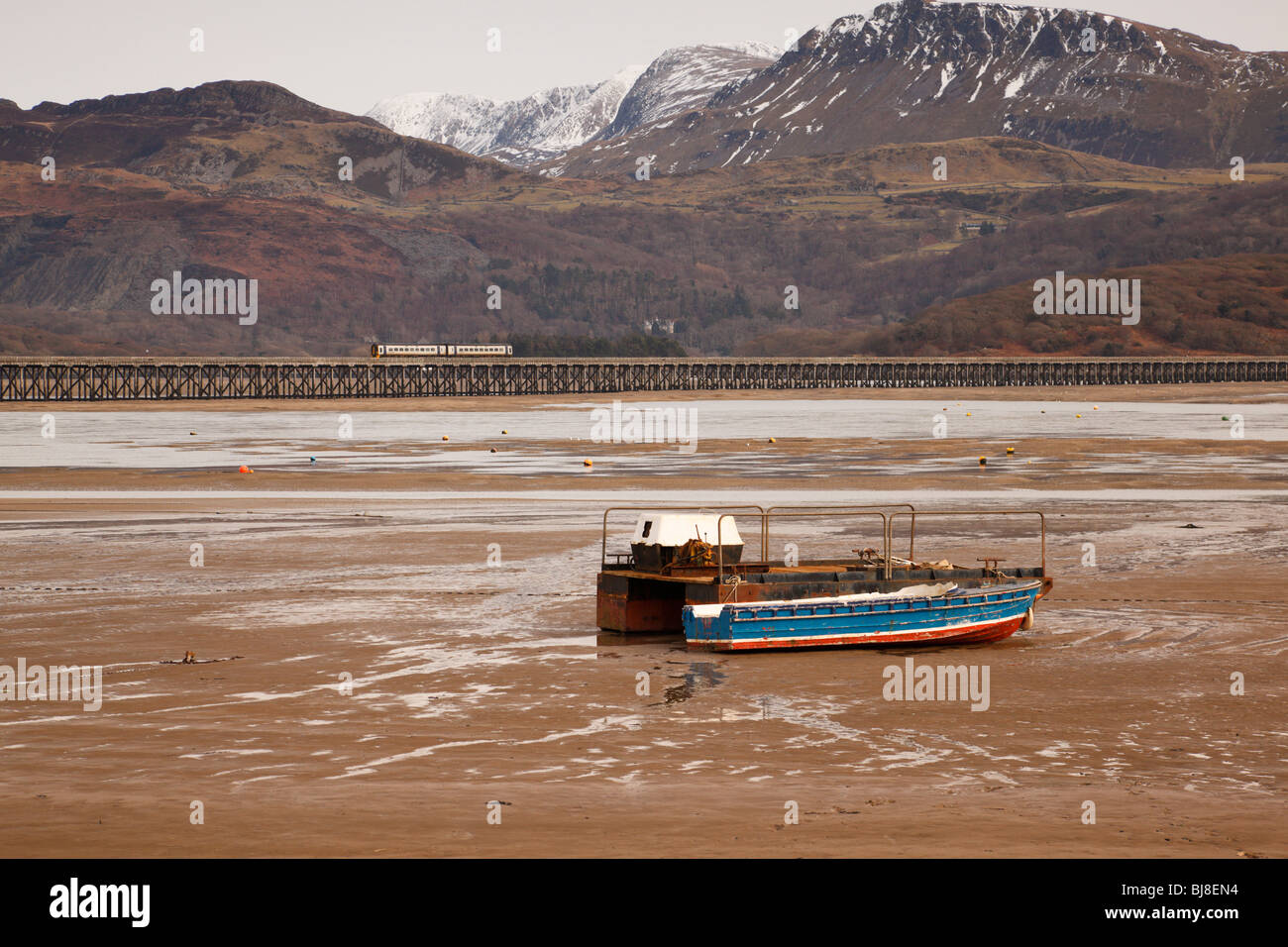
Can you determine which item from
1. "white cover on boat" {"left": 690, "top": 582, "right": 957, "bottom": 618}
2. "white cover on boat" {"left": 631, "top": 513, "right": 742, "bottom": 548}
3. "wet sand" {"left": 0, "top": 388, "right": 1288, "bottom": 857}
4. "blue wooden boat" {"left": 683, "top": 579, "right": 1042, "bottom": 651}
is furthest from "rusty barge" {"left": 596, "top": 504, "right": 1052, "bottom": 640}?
"wet sand" {"left": 0, "top": 388, "right": 1288, "bottom": 857}

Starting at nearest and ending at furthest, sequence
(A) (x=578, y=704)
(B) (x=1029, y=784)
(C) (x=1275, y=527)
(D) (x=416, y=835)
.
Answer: (D) (x=416, y=835) → (B) (x=1029, y=784) → (A) (x=578, y=704) → (C) (x=1275, y=527)

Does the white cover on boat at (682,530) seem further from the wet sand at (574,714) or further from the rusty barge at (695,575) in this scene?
the wet sand at (574,714)

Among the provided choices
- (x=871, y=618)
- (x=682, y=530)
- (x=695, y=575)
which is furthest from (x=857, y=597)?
(x=682, y=530)

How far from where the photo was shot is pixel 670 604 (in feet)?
83.1

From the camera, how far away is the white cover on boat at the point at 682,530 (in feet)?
83.1

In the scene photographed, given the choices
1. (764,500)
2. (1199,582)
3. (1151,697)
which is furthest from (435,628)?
(764,500)

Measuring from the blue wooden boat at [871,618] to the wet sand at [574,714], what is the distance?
1.00 ft

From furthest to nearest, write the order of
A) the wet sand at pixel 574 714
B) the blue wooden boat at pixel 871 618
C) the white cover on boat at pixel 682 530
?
the white cover on boat at pixel 682 530, the blue wooden boat at pixel 871 618, the wet sand at pixel 574 714

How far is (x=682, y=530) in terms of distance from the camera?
25.4m

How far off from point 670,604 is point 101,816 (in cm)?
1266

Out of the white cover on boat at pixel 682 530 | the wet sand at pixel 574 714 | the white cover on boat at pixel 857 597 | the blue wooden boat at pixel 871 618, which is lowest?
the wet sand at pixel 574 714

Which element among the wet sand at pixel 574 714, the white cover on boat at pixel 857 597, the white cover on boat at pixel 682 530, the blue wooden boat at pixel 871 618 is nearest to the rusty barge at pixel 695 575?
the white cover on boat at pixel 682 530
